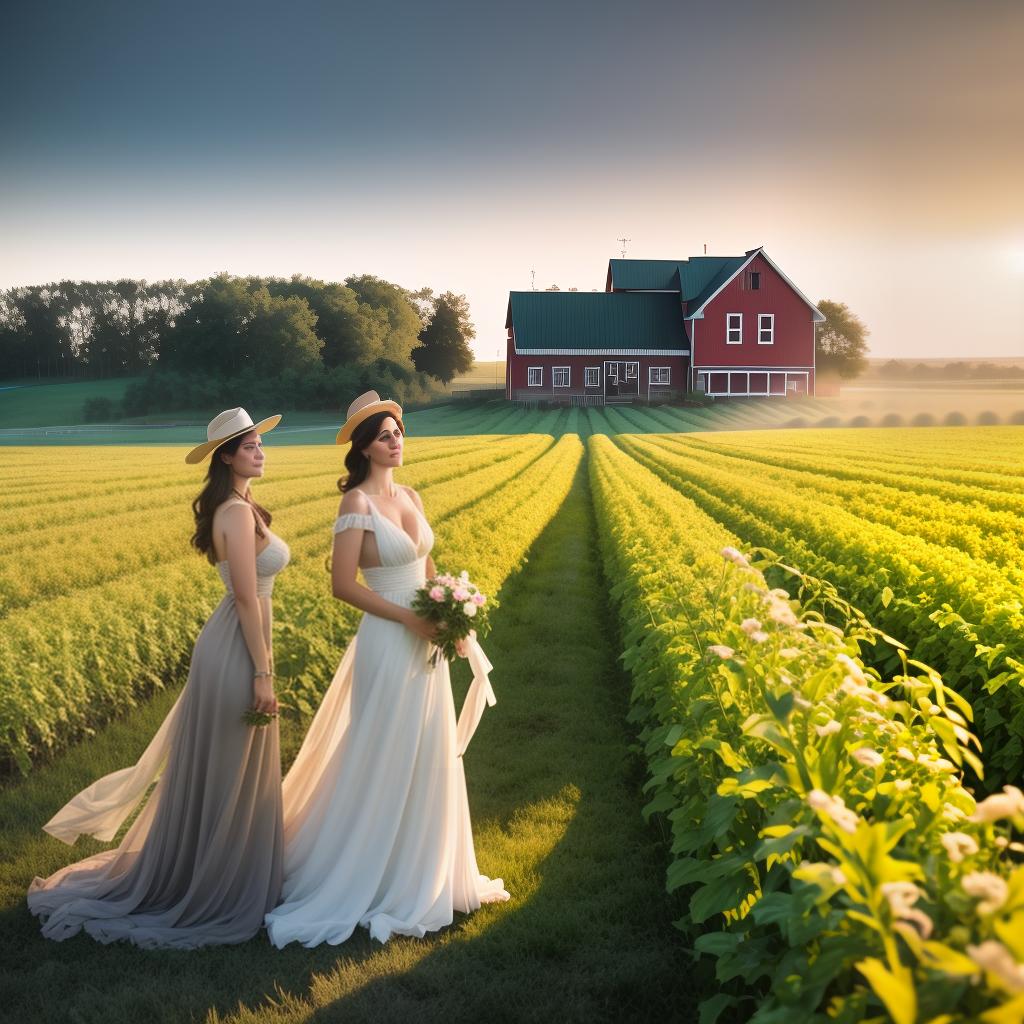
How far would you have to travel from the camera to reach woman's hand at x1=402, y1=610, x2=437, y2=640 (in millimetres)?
5547

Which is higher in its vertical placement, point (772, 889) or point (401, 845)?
point (772, 889)

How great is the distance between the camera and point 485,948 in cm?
532

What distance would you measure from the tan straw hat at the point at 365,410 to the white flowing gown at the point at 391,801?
47cm

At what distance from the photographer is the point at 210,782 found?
5535mm

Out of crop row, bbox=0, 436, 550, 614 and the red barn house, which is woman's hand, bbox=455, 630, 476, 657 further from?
the red barn house

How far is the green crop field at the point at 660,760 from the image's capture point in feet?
9.12

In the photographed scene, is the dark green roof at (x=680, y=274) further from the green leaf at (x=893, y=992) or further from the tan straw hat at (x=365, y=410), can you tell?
the green leaf at (x=893, y=992)

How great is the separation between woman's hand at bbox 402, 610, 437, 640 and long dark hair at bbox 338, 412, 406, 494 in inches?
30.2

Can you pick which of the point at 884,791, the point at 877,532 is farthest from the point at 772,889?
the point at 877,532

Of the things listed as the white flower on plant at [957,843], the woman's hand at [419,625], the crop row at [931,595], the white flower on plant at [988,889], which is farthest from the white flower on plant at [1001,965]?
the crop row at [931,595]

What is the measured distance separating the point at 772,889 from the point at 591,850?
3.22 m

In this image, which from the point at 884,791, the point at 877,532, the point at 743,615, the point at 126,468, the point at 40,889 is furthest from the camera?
the point at 126,468

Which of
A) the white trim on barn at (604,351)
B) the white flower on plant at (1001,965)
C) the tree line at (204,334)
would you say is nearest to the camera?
the white flower on plant at (1001,965)

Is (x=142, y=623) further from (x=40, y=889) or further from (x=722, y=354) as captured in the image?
(x=722, y=354)
